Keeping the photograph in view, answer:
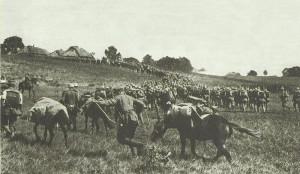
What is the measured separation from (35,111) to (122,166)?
3942mm

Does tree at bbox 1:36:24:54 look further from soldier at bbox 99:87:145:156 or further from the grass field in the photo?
soldier at bbox 99:87:145:156

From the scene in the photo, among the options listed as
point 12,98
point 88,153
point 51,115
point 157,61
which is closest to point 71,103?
point 12,98

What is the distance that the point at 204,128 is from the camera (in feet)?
39.6

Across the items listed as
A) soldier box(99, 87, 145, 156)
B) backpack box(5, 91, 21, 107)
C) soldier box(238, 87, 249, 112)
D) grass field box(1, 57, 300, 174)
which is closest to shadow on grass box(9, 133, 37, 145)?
grass field box(1, 57, 300, 174)

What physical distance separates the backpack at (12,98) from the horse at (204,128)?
4773mm

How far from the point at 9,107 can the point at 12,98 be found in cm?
31

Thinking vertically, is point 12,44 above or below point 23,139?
above

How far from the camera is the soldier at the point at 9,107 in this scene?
1405 centimetres

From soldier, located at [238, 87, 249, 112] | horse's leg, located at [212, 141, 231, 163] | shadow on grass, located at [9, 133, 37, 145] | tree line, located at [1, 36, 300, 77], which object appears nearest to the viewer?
horse's leg, located at [212, 141, 231, 163]

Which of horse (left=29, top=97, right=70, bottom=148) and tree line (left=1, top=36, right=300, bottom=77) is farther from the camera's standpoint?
tree line (left=1, top=36, right=300, bottom=77)

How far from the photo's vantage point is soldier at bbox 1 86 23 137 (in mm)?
14046

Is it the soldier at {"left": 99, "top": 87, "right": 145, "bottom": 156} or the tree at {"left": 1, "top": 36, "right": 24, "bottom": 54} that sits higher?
the tree at {"left": 1, "top": 36, "right": 24, "bottom": 54}

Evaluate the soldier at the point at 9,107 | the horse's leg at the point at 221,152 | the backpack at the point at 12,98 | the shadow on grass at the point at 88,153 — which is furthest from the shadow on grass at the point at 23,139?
the horse's leg at the point at 221,152

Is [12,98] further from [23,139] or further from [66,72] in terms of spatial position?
[66,72]
